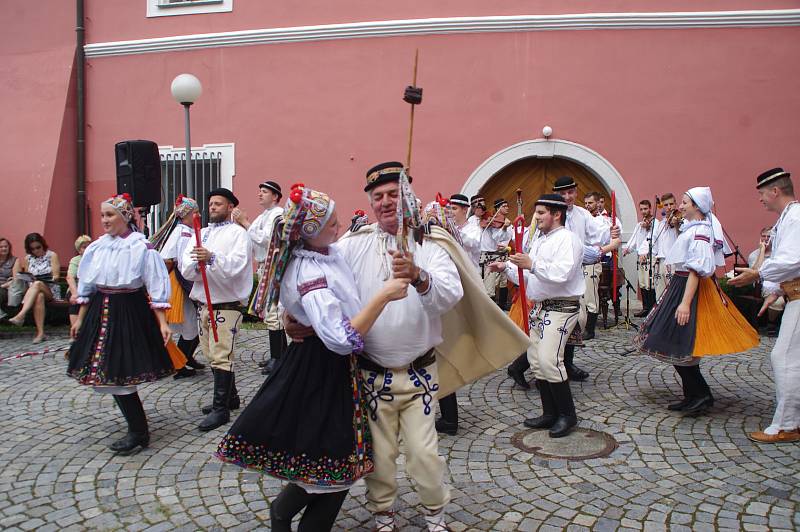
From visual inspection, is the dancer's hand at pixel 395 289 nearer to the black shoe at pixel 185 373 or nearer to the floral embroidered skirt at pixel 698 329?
the floral embroidered skirt at pixel 698 329

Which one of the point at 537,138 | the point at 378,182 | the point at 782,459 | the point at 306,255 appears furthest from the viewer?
the point at 537,138

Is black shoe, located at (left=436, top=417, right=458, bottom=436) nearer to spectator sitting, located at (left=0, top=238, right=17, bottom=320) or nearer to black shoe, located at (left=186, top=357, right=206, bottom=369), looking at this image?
black shoe, located at (left=186, top=357, right=206, bottom=369)

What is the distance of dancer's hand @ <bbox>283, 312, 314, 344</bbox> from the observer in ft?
9.23

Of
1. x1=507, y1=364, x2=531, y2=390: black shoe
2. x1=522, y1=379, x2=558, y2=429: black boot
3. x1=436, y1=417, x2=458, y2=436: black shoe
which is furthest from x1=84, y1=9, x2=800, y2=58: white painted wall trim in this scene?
x1=436, y1=417, x2=458, y2=436: black shoe

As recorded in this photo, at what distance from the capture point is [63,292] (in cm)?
1010

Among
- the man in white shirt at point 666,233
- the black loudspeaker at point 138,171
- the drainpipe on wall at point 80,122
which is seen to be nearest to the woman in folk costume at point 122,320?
the black loudspeaker at point 138,171

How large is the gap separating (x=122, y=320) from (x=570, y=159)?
874cm

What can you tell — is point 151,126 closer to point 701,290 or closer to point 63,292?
point 63,292

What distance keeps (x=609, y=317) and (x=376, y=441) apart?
8124 millimetres

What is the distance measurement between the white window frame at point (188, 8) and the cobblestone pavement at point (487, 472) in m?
8.72

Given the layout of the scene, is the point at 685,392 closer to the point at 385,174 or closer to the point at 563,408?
the point at 563,408

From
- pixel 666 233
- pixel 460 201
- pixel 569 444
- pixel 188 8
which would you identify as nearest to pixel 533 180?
pixel 666 233

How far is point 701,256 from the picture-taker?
16.7 feet

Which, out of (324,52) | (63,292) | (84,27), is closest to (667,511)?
(63,292)
